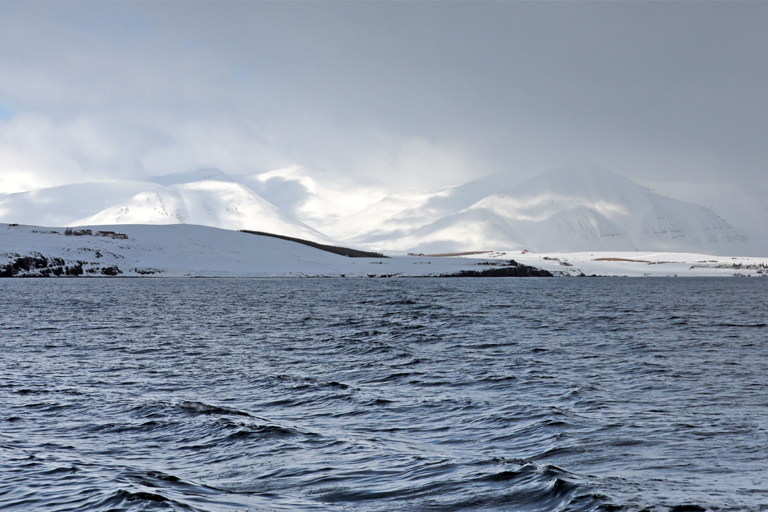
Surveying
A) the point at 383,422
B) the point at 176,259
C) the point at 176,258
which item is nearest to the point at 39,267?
the point at 176,259

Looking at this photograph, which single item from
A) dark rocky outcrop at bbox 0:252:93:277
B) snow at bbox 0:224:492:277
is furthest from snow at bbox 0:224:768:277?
dark rocky outcrop at bbox 0:252:93:277

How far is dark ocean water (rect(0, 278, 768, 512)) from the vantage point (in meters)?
12.9

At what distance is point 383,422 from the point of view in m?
19.0

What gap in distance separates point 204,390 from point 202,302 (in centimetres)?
5372

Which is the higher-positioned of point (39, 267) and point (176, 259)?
point (176, 259)

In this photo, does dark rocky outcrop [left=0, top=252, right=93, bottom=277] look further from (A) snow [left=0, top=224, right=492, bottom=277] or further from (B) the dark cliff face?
(A) snow [left=0, top=224, right=492, bottom=277]

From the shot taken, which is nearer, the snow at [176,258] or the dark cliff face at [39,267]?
the dark cliff face at [39,267]

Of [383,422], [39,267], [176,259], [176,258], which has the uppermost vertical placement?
[176,258]

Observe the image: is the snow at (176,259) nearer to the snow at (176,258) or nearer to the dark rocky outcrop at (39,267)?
the snow at (176,258)

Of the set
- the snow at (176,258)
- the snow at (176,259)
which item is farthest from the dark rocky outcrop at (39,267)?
the snow at (176,258)

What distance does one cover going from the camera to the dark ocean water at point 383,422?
1285 cm

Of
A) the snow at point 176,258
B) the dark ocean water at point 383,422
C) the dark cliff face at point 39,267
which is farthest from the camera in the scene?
the snow at point 176,258

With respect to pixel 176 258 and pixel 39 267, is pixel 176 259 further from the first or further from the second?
pixel 39 267

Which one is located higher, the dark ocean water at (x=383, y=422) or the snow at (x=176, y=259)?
the snow at (x=176, y=259)
